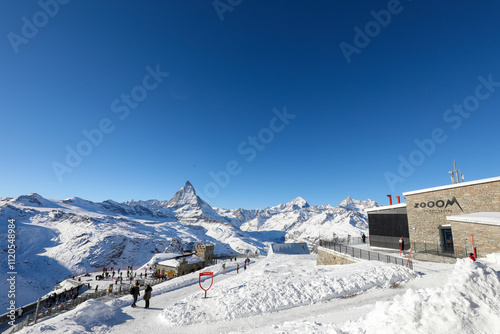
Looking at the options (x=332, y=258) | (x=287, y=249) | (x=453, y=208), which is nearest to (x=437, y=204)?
(x=453, y=208)

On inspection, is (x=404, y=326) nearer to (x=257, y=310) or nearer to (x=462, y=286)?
(x=462, y=286)

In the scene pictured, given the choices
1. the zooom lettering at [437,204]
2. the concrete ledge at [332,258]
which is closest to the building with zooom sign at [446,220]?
the zooom lettering at [437,204]

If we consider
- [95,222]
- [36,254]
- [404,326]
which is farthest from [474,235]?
[95,222]

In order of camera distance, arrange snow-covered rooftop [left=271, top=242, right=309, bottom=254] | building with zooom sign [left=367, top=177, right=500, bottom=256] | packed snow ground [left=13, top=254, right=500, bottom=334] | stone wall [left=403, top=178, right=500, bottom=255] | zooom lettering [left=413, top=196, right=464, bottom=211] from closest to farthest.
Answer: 1. packed snow ground [left=13, top=254, right=500, bottom=334]
2. building with zooom sign [left=367, top=177, right=500, bottom=256]
3. stone wall [left=403, top=178, right=500, bottom=255]
4. zooom lettering [left=413, top=196, right=464, bottom=211]
5. snow-covered rooftop [left=271, top=242, right=309, bottom=254]

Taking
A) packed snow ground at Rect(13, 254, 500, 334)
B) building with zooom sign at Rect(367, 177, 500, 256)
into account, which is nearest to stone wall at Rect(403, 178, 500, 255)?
building with zooom sign at Rect(367, 177, 500, 256)

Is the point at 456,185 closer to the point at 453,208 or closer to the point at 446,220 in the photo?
the point at 453,208

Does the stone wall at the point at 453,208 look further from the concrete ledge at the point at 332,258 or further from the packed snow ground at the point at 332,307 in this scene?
the concrete ledge at the point at 332,258

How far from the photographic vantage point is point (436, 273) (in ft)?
49.1

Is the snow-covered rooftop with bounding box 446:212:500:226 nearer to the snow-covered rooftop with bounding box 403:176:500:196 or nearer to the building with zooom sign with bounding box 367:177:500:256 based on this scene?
the building with zooom sign with bounding box 367:177:500:256

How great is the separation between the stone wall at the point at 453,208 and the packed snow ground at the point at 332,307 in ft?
13.1

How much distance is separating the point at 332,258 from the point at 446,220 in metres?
12.5

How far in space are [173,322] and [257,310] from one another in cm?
444

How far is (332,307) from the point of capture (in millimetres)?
11867

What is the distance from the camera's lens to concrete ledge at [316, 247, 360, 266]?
2384 cm
